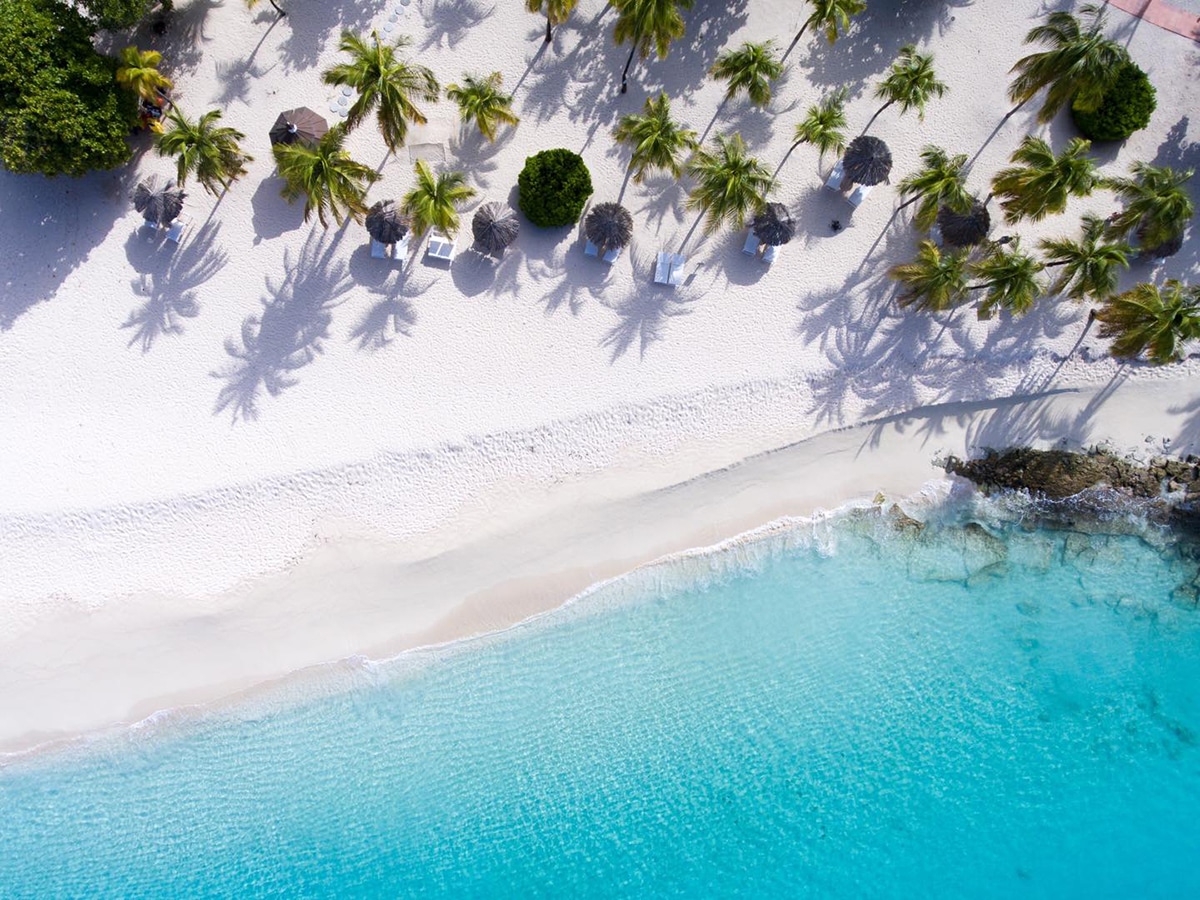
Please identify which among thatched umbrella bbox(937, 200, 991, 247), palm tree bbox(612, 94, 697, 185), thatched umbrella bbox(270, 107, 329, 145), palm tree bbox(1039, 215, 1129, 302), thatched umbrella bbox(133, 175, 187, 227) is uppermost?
thatched umbrella bbox(270, 107, 329, 145)

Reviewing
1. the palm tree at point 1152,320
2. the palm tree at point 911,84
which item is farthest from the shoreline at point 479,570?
the palm tree at point 911,84

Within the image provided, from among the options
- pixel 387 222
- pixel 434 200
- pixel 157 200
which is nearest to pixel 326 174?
pixel 387 222

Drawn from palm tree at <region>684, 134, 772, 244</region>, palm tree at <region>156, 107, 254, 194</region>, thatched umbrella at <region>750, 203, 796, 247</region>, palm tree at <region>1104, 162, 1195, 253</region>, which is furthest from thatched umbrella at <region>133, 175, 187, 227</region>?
palm tree at <region>1104, 162, 1195, 253</region>

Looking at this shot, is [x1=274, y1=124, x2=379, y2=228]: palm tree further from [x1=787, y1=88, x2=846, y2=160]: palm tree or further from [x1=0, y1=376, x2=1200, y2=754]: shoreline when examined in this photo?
[x1=787, y1=88, x2=846, y2=160]: palm tree

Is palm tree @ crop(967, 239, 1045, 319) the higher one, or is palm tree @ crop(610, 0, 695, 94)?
palm tree @ crop(610, 0, 695, 94)

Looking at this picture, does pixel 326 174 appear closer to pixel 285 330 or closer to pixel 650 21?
pixel 285 330
